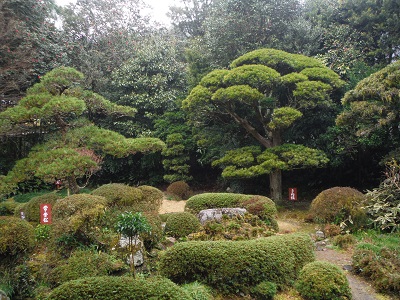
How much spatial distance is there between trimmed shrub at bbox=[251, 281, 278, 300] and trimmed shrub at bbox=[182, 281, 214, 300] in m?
0.62

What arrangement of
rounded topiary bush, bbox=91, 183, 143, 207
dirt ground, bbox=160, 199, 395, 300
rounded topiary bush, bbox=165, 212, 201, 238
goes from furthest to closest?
rounded topiary bush, bbox=91, 183, 143, 207 → rounded topiary bush, bbox=165, 212, 201, 238 → dirt ground, bbox=160, 199, 395, 300

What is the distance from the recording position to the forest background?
11211 millimetres

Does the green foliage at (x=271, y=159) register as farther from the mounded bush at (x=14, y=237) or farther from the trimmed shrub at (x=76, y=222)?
the mounded bush at (x=14, y=237)

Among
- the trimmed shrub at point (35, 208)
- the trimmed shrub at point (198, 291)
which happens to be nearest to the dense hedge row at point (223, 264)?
the trimmed shrub at point (198, 291)

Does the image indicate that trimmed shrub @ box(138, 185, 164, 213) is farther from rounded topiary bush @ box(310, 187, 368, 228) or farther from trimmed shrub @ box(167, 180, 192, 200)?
trimmed shrub @ box(167, 180, 192, 200)

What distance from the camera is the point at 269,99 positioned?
405 inches

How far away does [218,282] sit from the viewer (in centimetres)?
444

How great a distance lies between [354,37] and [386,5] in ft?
4.57

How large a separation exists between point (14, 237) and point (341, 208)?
669cm

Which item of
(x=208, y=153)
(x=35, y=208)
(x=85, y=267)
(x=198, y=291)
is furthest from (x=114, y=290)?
(x=208, y=153)

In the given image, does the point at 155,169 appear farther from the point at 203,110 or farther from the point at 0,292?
the point at 0,292

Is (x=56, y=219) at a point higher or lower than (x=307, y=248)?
higher

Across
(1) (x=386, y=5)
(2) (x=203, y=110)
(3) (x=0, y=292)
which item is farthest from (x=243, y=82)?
(3) (x=0, y=292)

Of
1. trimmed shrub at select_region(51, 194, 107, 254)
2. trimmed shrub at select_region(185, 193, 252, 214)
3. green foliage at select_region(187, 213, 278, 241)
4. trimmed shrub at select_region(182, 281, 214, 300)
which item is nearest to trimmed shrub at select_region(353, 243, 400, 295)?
green foliage at select_region(187, 213, 278, 241)
